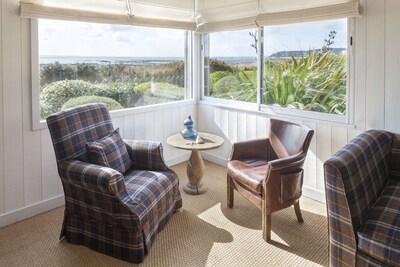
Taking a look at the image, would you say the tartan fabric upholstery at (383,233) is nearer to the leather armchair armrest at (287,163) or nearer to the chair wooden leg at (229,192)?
the leather armchair armrest at (287,163)

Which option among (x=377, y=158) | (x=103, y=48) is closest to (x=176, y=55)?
(x=103, y=48)

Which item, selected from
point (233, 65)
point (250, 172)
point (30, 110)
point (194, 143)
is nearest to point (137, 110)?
point (194, 143)

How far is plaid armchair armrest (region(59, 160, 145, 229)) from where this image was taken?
203 cm

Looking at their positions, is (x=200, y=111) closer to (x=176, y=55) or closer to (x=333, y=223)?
(x=176, y=55)

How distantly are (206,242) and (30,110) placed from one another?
1780mm

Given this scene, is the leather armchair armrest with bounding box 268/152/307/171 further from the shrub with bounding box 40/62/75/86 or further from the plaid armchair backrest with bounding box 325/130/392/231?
the shrub with bounding box 40/62/75/86

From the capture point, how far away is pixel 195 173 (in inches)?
128

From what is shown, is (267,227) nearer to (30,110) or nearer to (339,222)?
(339,222)

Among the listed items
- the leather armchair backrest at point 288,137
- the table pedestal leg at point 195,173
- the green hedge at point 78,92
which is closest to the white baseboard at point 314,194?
the leather armchair backrest at point 288,137

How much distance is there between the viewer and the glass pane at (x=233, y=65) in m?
3.64

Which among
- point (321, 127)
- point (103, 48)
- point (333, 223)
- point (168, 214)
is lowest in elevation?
point (168, 214)

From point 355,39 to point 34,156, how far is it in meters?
2.85

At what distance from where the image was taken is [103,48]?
3.29 m

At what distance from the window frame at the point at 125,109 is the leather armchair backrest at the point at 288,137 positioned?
1470mm
